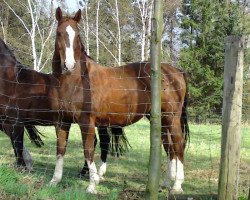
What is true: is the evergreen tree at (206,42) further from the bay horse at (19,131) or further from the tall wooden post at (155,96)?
the tall wooden post at (155,96)

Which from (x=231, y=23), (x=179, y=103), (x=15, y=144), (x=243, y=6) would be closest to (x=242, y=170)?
(x=179, y=103)

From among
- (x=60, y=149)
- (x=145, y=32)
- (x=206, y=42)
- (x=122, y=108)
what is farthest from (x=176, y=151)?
(x=206, y=42)

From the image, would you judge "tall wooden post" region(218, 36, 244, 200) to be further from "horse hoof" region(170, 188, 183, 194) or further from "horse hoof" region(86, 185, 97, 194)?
"horse hoof" region(86, 185, 97, 194)

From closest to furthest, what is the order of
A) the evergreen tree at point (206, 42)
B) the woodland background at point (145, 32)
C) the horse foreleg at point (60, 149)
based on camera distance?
1. the horse foreleg at point (60, 149)
2. the evergreen tree at point (206, 42)
3. the woodland background at point (145, 32)

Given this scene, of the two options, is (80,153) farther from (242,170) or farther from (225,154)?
(225,154)

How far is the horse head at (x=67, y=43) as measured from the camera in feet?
17.5

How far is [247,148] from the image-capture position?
33.5ft

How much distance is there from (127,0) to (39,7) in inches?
237

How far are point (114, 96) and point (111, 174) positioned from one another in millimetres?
1624

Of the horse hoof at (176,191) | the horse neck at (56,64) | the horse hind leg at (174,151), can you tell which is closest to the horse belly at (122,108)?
the horse hind leg at (174,151)

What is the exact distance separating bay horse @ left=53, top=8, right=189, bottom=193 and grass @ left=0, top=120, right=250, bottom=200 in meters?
0.39

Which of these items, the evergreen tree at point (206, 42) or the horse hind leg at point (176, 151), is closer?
the horse hind leg at point (176, 151)

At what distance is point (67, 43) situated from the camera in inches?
216

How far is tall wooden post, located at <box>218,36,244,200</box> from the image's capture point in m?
3.88
